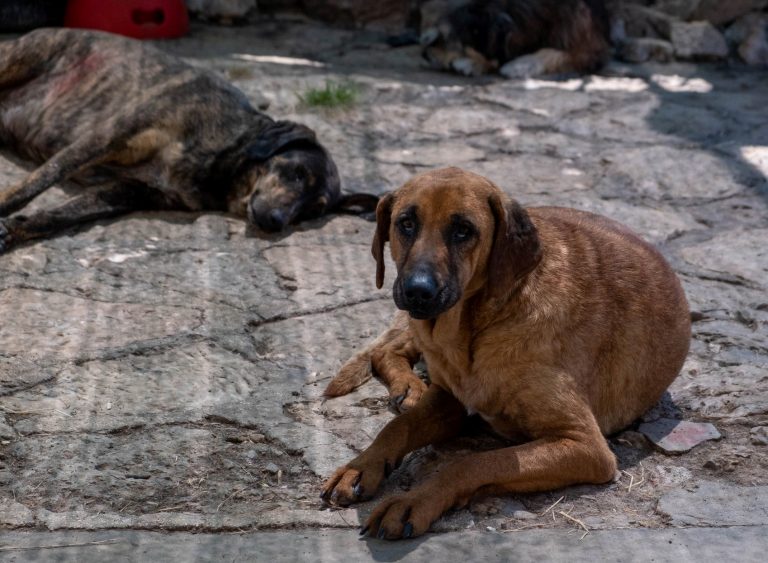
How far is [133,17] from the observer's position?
382 inches

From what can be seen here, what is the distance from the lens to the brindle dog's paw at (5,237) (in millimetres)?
5684

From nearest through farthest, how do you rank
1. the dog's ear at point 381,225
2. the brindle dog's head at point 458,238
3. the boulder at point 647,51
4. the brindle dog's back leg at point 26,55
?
the brindle dog's head at point 458,238, the dog's ear at point 381,225, the brindle dog's back leg at point 26,55, the boulder at point 647,51

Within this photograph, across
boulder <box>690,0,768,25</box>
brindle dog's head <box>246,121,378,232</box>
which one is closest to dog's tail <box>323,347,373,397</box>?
brindle dog's head <box>246,121,378,232</box>

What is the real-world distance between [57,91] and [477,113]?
3252mm

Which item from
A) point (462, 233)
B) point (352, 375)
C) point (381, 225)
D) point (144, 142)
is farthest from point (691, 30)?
point (462, 233)

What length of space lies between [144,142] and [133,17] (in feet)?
11.6

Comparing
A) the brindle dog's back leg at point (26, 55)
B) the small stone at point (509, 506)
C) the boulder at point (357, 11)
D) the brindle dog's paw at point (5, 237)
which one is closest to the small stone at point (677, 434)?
the small stone at point (509, 506)

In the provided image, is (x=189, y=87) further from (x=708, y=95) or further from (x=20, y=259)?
(x=708, y=95)

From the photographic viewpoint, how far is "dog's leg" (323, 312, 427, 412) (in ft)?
14.2

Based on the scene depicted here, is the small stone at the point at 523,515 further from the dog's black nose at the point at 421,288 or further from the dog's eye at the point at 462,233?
the dog's eye at the point at 462,233

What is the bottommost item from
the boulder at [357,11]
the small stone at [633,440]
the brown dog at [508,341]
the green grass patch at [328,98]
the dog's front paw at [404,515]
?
the boulder at [357,11]

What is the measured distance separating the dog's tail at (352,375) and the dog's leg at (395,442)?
426 mm

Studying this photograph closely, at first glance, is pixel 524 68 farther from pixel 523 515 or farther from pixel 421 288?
pixel 523 515

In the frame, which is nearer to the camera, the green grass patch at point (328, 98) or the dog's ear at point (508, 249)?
the dog's ear at point (508, 249)
